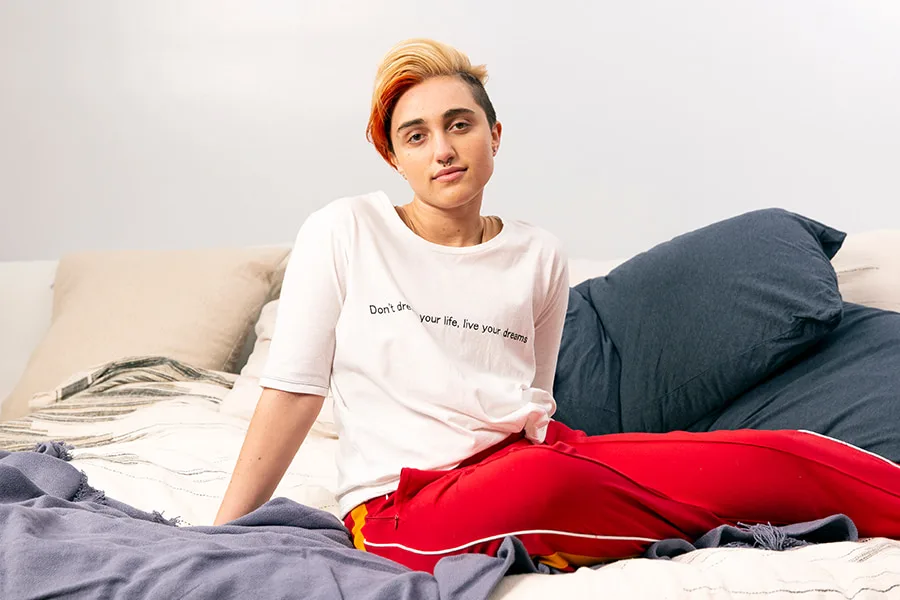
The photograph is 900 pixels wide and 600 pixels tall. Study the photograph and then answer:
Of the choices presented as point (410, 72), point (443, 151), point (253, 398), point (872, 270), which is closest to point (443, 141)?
point (443, 151)

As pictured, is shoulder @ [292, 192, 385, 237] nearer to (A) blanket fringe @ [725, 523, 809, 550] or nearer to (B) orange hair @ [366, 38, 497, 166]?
(B) orange hair @ [366, 38, 497, 166]

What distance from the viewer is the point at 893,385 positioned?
1.74 m

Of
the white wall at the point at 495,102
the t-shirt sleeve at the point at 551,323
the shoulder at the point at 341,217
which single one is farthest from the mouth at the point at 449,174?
the white wall at the point at 495,102

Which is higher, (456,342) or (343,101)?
(343,101)

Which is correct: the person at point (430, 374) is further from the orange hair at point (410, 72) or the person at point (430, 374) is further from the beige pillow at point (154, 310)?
the beige pillow at point (154, 310)

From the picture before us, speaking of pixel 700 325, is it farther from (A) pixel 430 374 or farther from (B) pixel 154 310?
(B) pixel 154 310

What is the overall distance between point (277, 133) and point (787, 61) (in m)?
1.59

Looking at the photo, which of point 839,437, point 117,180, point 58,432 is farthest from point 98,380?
point 839,437

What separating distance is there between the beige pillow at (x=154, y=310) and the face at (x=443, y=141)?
136 cm

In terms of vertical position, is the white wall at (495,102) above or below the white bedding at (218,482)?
above

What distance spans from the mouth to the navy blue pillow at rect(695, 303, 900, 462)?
798mm

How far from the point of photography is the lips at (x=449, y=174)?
59.4 inches

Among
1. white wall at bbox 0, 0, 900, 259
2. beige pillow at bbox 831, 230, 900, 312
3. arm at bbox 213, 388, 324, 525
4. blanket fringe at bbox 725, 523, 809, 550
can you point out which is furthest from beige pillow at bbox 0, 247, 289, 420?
blanket fringe at bbox 725, 523, 809, 550

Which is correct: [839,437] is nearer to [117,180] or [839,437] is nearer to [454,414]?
[454,414]
